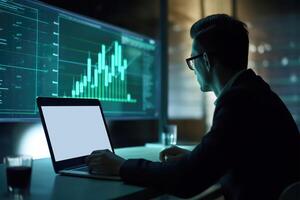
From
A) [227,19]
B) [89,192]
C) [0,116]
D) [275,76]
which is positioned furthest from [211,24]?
[275,76]

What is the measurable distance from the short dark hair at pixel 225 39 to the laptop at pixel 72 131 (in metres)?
0.48

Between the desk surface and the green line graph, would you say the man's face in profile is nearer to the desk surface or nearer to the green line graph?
the desk surface

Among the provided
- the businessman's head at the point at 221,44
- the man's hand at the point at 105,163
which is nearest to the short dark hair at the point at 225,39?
the businessman's head at the point at 221,44

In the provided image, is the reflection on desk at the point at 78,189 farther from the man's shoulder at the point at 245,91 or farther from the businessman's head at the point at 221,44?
the businessman's head at the point at 221,44

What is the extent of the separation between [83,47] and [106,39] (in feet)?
0.64

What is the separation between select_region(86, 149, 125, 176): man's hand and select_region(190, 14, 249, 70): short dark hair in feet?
1.41

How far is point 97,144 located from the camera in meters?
1.52

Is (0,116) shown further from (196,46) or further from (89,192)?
(196,46)

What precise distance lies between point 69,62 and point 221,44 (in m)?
0.88

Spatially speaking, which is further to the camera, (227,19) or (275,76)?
(275,76)

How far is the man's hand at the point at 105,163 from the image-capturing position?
116cm

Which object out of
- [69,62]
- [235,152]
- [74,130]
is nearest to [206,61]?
[235,152]

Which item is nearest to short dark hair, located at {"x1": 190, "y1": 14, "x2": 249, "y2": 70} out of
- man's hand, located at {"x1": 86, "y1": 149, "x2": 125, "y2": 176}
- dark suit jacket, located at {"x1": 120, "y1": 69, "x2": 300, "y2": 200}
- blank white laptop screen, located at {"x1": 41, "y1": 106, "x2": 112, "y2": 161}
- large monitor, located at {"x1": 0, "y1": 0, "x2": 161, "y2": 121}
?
dark suit jacket, located at {"x1": 120, "y1": 69, "x2": 300, "y2": 200}

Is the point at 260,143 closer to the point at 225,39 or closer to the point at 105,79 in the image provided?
the point at 225,39
